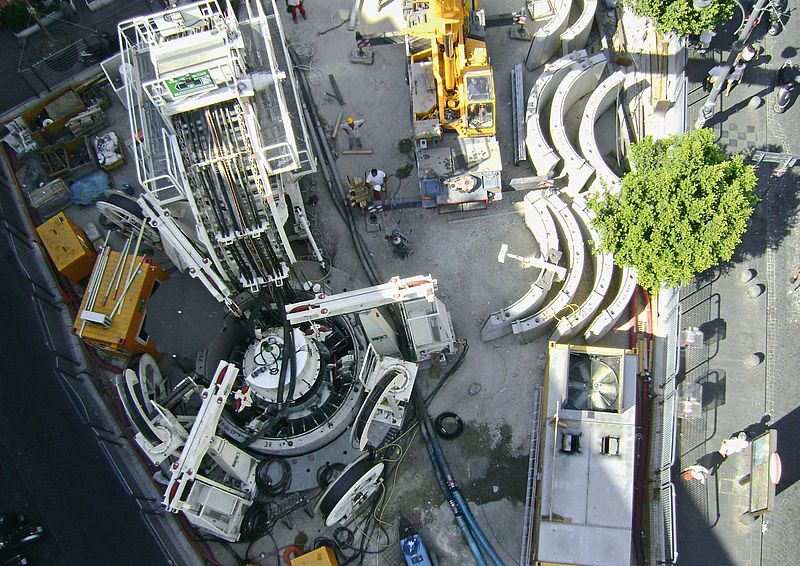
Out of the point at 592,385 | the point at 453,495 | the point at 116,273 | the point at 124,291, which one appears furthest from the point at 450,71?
the point at 453,495

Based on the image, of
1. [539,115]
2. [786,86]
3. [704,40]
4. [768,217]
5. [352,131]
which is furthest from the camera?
[352,131]

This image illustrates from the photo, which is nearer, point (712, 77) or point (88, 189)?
point (712, 77)

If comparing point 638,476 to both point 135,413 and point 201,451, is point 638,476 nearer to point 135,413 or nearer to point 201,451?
point 201,451

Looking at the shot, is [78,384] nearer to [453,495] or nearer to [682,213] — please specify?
[453,495]

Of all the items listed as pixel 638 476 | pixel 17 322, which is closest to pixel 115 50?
pixel 17 322

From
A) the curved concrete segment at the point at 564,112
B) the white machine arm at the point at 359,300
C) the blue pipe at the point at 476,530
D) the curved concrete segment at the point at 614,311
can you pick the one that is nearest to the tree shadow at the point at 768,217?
the curved concrete segment at the point at 614,311

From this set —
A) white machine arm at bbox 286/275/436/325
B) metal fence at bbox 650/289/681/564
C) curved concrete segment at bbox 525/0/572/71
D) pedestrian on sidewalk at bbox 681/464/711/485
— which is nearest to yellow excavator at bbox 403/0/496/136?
curved concrete segment at bbox 525/0/572/71
